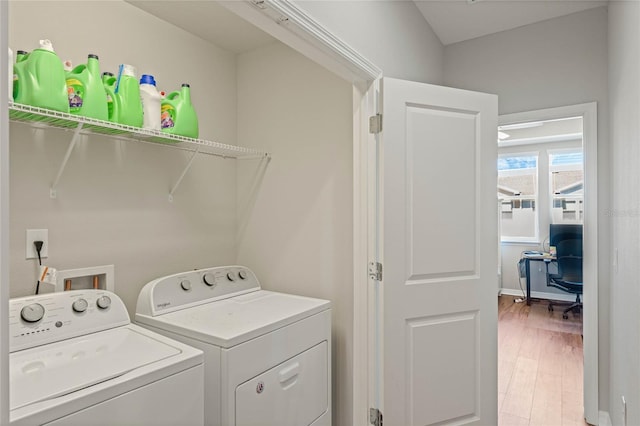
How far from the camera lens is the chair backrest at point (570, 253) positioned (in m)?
4.50

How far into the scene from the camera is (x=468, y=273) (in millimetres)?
1993


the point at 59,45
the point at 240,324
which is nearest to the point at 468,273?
the point at 240,324

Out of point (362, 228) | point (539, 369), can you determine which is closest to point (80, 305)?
point (362, 228)

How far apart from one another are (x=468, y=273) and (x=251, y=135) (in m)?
1.60

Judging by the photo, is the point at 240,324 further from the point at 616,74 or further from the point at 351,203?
the point at 616,74

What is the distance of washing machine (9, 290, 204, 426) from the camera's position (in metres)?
0.93

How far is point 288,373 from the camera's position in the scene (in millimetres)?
1565

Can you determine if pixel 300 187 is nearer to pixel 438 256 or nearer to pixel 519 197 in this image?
pixel 438 256

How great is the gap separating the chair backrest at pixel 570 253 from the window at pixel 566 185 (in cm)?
71

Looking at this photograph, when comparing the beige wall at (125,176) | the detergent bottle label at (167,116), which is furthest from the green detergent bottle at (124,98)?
the beige wall at (125,176)

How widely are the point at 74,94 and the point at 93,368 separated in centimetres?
103

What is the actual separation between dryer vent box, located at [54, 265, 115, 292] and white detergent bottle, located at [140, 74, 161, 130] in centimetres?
72

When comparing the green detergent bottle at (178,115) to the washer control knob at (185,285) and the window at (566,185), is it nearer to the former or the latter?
the washer control knob at (185,285)

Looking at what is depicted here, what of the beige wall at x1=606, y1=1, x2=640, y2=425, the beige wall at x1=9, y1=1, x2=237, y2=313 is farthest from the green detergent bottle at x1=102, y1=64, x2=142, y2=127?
the beige wall at x1=606, y1=1, x2=640, y2=425
